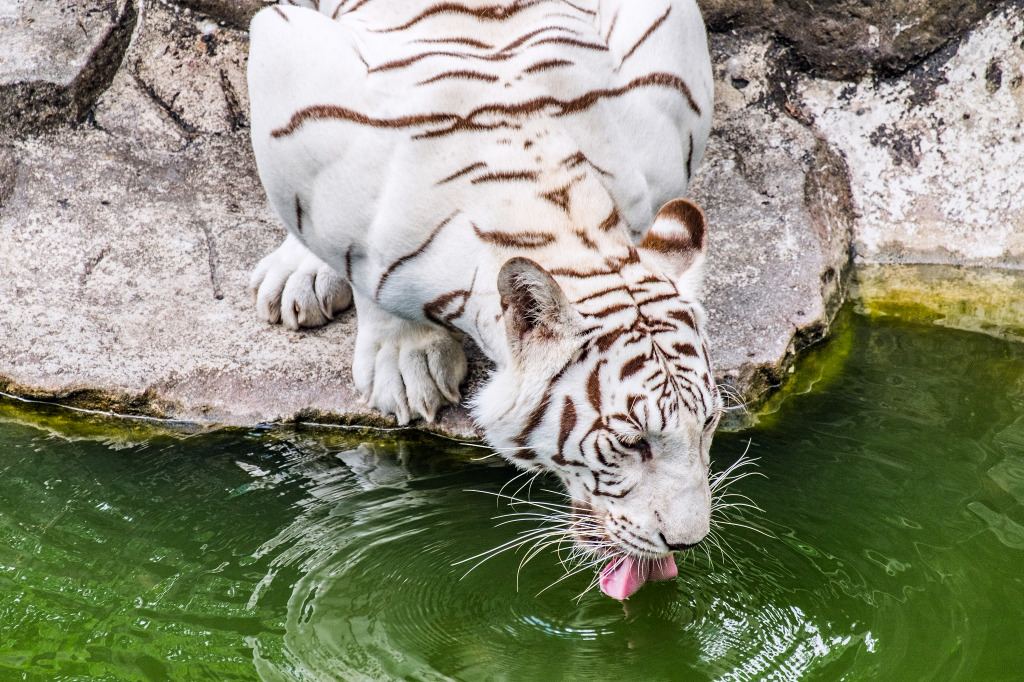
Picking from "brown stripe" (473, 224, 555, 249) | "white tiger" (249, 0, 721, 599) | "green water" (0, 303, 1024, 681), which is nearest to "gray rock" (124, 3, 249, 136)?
"white tiger" (249, 0, 721, 599)

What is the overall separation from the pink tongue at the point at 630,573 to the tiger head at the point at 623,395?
47 mm

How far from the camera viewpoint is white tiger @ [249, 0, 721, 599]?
192 centimetres

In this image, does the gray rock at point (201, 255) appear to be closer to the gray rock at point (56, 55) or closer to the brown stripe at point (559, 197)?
the gray rock at point (56, 55)

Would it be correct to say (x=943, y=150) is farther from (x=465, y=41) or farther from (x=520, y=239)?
(x=520, y=239)

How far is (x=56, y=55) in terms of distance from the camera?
374 centimetres

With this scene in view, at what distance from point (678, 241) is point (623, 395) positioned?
37 cm

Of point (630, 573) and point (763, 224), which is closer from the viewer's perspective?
point (630, 573)

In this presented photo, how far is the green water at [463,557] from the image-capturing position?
6.81ft

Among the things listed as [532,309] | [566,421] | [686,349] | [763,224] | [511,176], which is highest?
[511,176]

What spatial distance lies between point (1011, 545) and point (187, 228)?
8.12 ft

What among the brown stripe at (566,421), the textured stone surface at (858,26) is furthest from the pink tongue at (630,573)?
the textured stone surface at (858,26)

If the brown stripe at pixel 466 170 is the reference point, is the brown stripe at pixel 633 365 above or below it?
below

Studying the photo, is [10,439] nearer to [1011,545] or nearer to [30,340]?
[30,340]

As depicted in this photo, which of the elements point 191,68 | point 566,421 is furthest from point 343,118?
point 191,68
